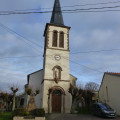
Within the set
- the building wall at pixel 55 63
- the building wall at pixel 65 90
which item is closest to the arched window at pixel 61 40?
the building wall at pixel 55 63

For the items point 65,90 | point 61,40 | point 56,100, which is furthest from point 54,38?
point 56,100

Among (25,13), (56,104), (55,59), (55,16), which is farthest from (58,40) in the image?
(25,13)

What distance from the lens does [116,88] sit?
1916 cm

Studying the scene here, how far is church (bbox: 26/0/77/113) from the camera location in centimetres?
1991

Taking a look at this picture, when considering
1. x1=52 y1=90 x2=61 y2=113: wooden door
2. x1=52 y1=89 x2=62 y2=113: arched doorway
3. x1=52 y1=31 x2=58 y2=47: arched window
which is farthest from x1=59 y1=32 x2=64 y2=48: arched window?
x1=52 y1=90 x2=61 y2=113: wooden door

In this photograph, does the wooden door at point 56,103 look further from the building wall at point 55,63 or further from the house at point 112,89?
the house at point 112,89

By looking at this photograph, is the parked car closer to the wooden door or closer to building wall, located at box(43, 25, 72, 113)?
building wall, located at box(43, 25, 72, 113)

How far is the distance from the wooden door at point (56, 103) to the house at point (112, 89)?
7.23m

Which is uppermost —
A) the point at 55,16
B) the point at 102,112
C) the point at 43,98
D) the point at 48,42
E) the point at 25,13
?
the point at 55,16

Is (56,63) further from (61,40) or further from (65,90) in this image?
(65,90)

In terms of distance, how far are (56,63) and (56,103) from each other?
226 inches

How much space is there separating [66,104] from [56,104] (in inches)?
54.3

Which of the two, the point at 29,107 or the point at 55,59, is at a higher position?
the point at 55,59

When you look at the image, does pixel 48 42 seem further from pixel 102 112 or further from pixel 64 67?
pixel 102 112
